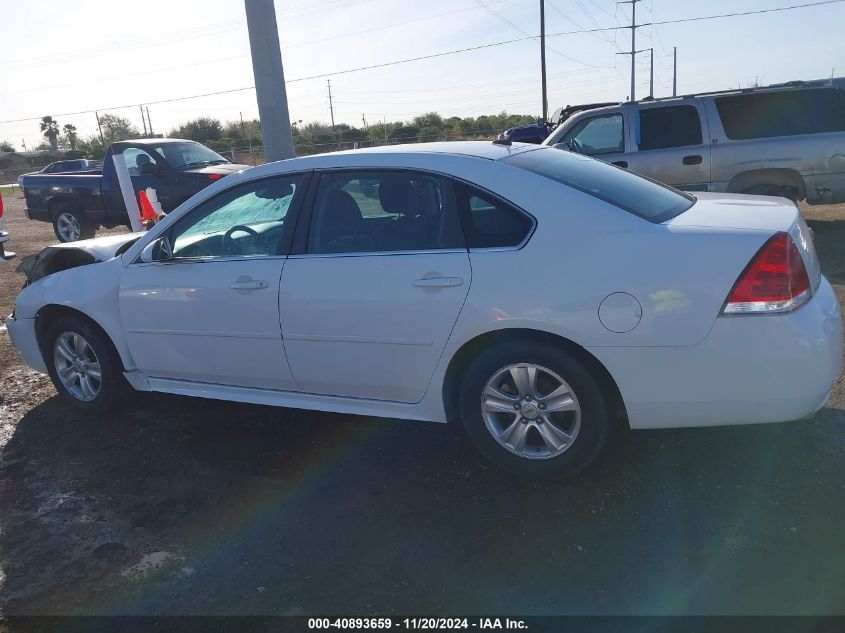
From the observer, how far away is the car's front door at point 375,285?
354cm

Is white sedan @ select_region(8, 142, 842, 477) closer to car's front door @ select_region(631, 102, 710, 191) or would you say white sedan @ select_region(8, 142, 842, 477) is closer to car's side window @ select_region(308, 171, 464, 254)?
car's side window @ select_region(308, 171, 464, 254)

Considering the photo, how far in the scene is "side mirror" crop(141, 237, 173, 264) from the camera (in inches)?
172

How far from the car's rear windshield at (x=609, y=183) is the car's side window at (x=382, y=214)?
45 cm

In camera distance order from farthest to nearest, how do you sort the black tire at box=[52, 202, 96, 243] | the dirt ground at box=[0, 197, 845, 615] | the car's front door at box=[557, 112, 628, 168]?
1. the black tire at box=[52, 202, 96, 243]
2. the car's front door at box=[557, 112, 628, 168]
3. the dirt ground at box=[0, 197, 845, 615]

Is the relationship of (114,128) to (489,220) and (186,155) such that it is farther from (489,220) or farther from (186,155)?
(489,220)

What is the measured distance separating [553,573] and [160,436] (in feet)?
9.01

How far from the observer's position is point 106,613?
2.89 m

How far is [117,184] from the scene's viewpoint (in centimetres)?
1256

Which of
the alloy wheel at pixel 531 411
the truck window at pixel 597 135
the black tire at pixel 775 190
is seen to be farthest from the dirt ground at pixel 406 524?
the truck window at pixel 597 135

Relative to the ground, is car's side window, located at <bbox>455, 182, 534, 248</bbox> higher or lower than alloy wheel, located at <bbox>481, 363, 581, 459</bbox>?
higher

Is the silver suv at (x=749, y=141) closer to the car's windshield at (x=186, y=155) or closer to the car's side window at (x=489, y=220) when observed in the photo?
the car's side window at (x=489, y=220)

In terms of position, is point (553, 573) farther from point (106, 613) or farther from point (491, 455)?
point (106, 613)

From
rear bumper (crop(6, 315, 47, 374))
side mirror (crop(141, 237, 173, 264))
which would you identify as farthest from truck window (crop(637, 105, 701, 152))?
rear bumper (crop(6, 315, 47, 374))

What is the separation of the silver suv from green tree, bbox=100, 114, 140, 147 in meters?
58.7
